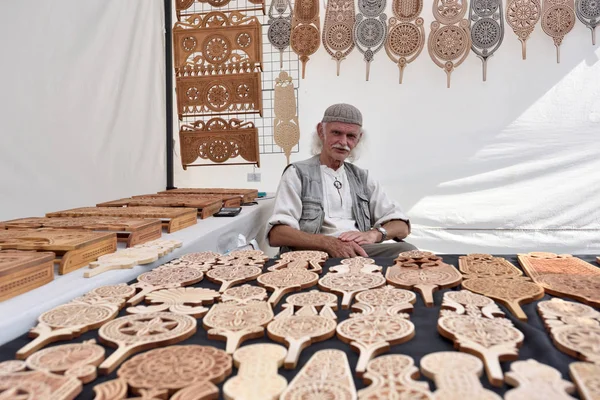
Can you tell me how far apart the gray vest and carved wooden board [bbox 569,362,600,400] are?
159 cm

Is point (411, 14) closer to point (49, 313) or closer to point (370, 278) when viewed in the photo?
point (370, 278)

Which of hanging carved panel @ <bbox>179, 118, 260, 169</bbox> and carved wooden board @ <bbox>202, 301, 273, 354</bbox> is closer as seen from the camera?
carved wooden board @ <bbox>202, 301, 273, 354</bbox>

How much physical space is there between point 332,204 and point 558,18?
98.8 inches

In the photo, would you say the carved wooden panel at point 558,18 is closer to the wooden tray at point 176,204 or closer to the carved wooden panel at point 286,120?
the carved wooden panel at point 286,120

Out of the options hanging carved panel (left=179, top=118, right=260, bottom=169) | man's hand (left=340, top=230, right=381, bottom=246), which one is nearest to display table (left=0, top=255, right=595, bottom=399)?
man's hand (left=340, top=230, right=381, bottom=246)

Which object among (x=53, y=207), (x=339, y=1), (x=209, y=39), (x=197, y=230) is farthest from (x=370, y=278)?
(x=339, y=1)

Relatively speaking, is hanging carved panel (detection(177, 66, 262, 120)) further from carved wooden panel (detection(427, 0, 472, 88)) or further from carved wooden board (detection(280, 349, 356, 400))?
carved wooden board (detection(280, 349, 356, 400))

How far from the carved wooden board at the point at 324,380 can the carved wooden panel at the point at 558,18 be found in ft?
11.6

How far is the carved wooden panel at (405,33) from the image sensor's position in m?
3.44

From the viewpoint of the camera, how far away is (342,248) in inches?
74.6

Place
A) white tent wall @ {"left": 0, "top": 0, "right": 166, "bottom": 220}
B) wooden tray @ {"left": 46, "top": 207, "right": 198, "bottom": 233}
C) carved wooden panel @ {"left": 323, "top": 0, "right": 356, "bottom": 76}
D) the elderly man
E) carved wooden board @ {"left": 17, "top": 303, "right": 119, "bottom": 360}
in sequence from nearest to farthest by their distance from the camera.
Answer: carved wooden board @ {"left": 17, "top": 303, "right": 119, "bottom": 360} < wooden tray @ {"left": 46, "top": 207, "right": 198, "bottom": 233} < the elderly man < white tent wall @ {"left": 0, "top": 0, "right": 166, "bottom": 220} < carved wooden panel @ {"left": 323, "top": 0, "right": 356, "bottom": 76}

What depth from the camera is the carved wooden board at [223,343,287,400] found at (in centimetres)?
59

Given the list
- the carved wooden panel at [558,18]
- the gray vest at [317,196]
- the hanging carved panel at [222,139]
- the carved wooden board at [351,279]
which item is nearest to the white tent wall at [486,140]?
the carved wooden panel at [558,18]

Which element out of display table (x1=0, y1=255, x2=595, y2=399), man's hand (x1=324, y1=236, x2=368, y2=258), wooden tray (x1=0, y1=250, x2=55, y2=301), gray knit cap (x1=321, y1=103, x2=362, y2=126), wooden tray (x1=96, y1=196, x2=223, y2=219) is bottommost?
man's hand (x1=324, y1=236, x2=368, y2=258)
